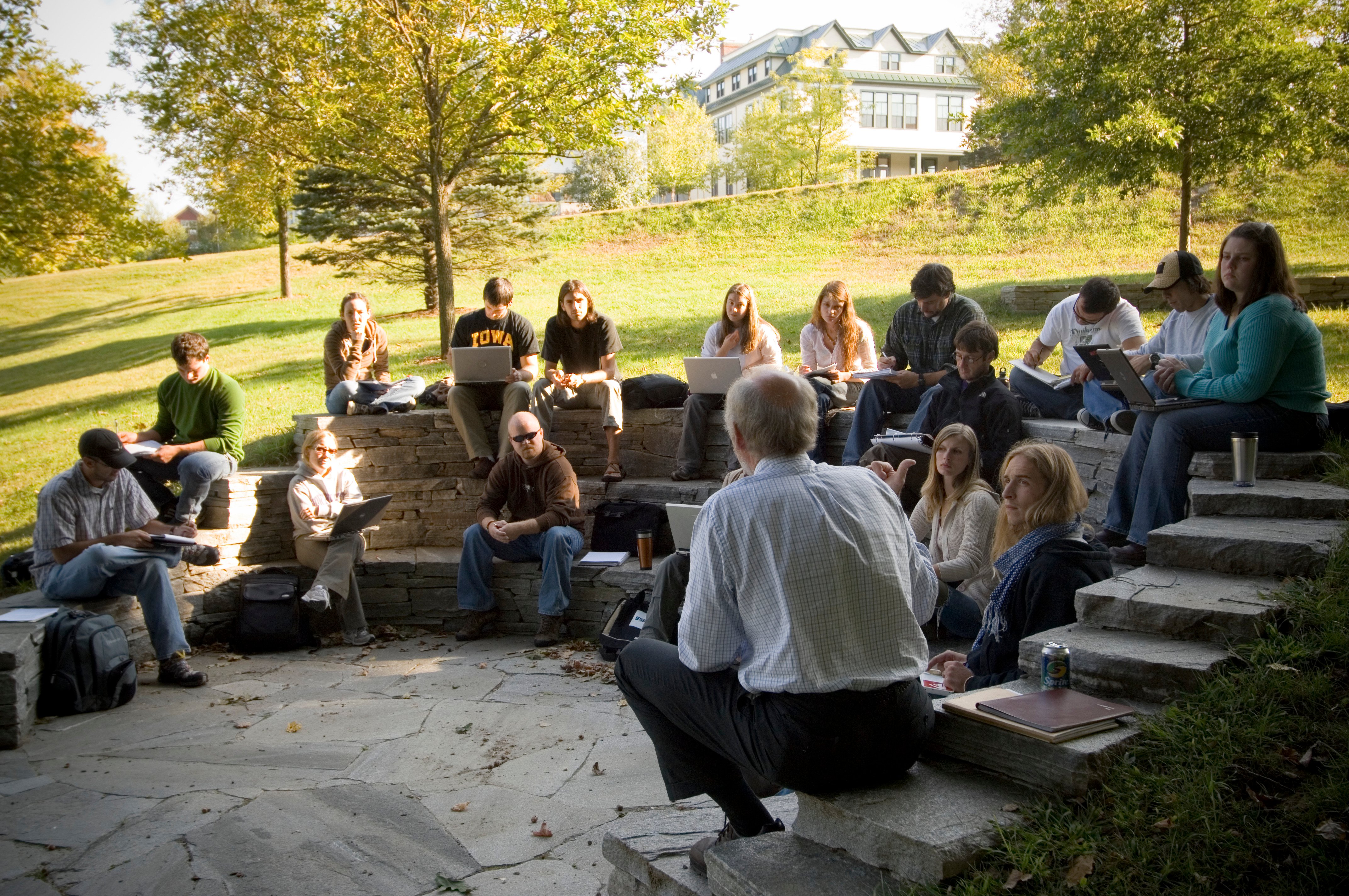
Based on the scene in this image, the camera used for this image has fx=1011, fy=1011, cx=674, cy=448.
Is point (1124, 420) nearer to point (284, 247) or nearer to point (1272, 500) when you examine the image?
point (1272, 500)

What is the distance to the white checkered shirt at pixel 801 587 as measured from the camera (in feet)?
8.23

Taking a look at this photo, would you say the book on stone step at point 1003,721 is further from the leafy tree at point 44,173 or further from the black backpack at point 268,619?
the leafy tree at point 44,173

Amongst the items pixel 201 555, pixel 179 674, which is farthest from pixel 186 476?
pixel 179 674

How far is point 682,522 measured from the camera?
18.0 feet

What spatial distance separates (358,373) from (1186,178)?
982 cm

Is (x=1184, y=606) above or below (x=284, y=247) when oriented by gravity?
below

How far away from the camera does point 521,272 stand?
20500mm

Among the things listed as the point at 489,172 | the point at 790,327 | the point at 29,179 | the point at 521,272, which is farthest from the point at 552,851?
the point at 521,272

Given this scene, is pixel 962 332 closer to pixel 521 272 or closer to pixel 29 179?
pixel 29 179

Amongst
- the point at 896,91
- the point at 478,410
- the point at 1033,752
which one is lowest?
the point at 1033,752

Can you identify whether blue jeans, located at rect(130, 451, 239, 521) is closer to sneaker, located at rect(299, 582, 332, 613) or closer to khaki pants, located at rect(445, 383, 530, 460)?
sneaker, located at rect(299, 582, 332, 613)

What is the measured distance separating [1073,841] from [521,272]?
19.0 meters

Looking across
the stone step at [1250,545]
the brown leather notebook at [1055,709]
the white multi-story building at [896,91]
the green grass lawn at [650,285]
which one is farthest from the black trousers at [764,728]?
the white multi-story building at [896,91]

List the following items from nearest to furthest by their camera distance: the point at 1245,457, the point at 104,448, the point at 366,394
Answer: the point at 1245,457, the point at 104,448, the point at 366,394
